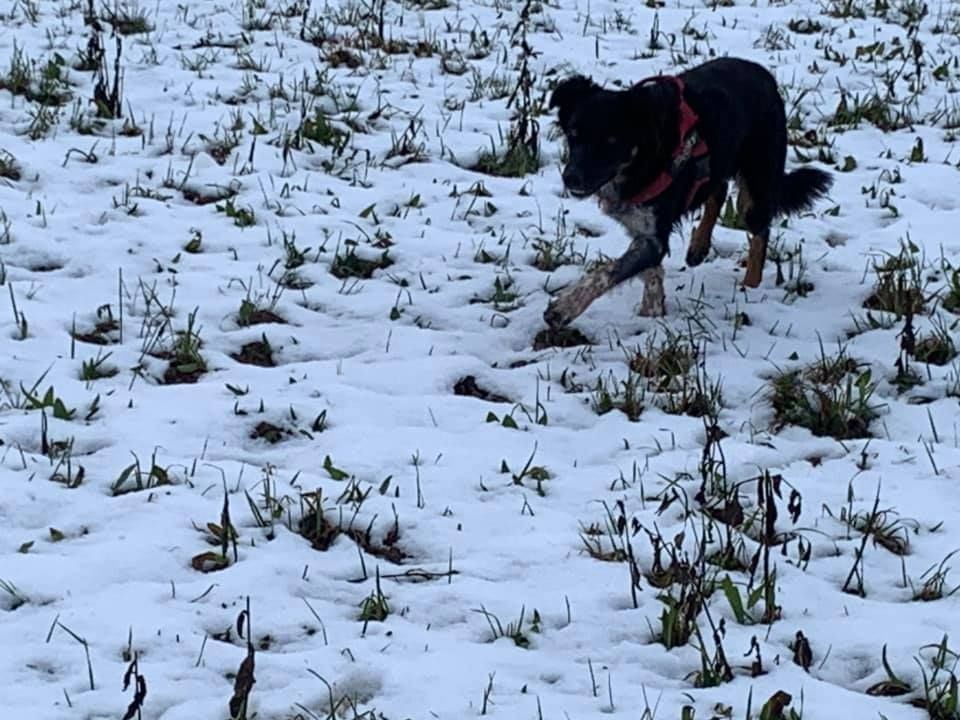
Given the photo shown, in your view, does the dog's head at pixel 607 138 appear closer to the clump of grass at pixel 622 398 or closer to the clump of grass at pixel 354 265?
the clump of grass at pixel 622 398

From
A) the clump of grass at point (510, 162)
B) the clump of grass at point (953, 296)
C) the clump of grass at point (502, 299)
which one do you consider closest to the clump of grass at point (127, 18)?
the clump of grass at point (510, 162)

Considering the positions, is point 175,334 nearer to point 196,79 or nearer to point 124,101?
point 124,101

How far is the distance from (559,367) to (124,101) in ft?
13.5

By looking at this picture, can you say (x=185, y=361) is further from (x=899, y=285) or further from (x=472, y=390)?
(x=899, y=285)

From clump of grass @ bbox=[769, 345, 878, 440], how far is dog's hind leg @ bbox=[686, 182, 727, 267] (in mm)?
1335

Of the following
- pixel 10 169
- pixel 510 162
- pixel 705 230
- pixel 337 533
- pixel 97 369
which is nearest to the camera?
pixel 337 533

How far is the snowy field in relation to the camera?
11.0 ft

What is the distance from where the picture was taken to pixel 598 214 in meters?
7.10

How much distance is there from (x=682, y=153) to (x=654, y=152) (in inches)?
5.5

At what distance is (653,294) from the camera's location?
19.5 ft

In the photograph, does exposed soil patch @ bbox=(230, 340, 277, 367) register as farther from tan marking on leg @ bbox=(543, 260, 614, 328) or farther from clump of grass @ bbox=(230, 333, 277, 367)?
tan marking on leg @ bbox=(543, 260, 614, 328)

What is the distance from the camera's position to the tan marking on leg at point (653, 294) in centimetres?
590

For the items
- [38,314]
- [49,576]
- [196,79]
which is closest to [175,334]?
[38,314]

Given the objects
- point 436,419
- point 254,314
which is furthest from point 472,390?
point 254,314
